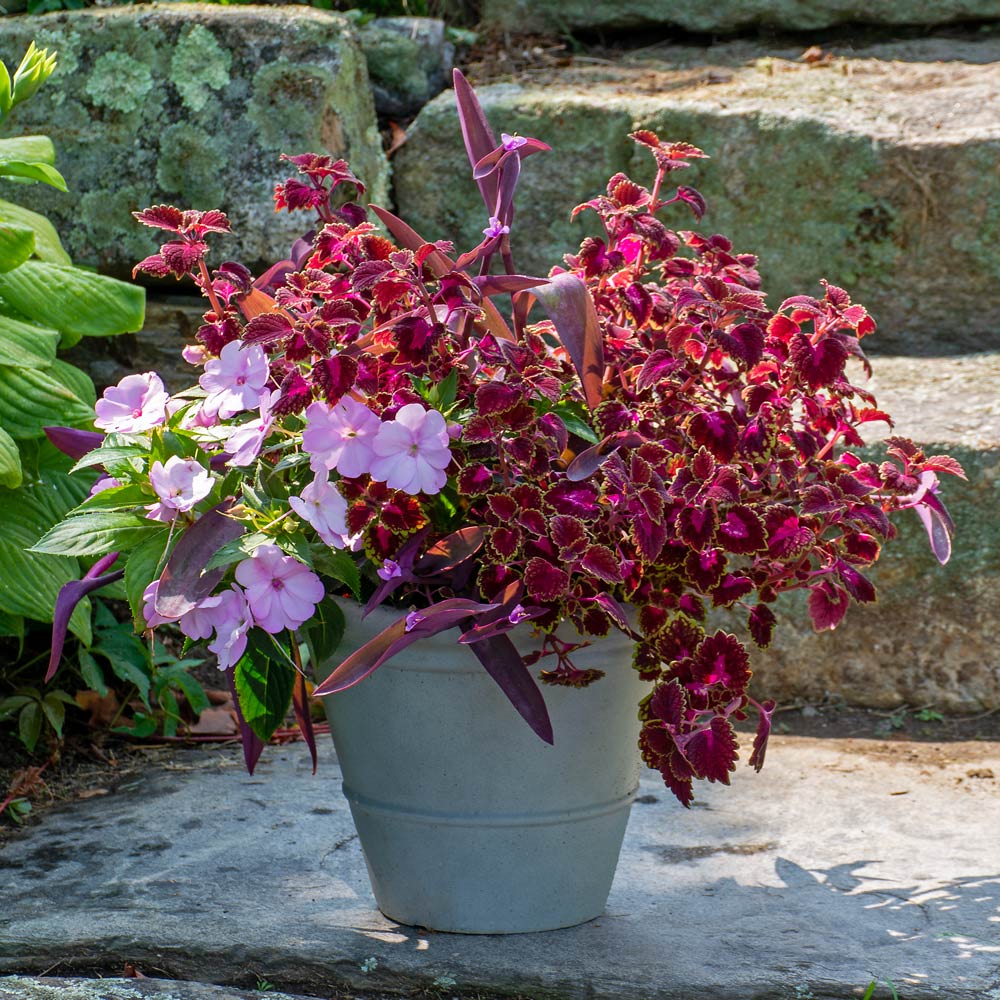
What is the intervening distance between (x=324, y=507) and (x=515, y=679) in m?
0.26

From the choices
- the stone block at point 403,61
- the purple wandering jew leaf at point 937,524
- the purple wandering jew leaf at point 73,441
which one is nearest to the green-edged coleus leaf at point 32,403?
the purple wandering jew leaf at point 73,441

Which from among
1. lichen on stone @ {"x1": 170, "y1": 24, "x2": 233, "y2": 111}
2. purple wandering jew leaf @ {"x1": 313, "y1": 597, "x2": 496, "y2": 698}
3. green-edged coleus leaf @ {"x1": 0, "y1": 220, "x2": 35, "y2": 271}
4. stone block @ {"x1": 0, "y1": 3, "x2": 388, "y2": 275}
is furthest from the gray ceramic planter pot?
lichen on stone @ {"x1": 170, "y1": 24, "x2": 233, "y2": 111}

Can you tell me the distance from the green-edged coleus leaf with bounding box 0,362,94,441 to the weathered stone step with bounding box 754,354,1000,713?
1.31 m

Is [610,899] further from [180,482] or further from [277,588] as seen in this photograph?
[180,482]

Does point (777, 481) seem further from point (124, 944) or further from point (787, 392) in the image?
point (124, 944)

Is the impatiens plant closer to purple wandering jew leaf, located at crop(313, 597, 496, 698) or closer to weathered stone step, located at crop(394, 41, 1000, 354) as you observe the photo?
purple wandering jew leaf, located at crop(313, 597, 496, 698)

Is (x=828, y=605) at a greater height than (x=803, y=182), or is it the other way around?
(x=803, y=182)

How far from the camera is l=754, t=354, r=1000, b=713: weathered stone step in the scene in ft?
7.23

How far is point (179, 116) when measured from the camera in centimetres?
254

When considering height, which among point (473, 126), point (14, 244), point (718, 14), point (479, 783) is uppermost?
point (718, 14)

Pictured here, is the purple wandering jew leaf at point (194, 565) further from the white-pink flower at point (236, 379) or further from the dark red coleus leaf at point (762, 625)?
the dark red coleus leaf at point (762, 625)

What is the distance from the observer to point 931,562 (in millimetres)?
2238

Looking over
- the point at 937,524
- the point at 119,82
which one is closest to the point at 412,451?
the point at 937,524

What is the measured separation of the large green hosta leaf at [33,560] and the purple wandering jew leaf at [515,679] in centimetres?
80
